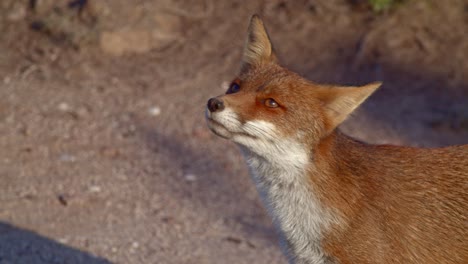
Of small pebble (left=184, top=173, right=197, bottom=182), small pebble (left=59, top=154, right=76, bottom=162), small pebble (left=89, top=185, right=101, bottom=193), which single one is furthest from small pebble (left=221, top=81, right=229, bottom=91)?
small pebble (left=89, top=185, right=101, bottom=193)

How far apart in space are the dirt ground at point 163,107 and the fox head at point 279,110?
2.39m

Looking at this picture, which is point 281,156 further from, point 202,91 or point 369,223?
point 202,91

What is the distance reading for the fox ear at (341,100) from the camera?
4.98 m

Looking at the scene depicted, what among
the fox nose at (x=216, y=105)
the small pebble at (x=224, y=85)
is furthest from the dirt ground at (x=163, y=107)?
the fox nose at (x=216, y=105)

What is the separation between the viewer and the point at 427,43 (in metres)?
10.8

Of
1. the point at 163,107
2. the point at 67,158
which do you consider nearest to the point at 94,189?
the point at 67,158

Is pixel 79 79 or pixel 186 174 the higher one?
pixel 186 174

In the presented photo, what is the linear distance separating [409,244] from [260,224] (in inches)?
116

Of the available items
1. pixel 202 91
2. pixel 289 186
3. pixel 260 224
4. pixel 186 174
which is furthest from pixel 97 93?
pixel 289 186

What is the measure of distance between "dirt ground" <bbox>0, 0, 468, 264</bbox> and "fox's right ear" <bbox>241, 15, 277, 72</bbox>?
2194mm

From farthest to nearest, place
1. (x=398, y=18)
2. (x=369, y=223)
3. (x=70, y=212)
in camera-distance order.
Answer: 1. (x=398, y=18)
2. (x=70, y=212)
3. (x=369, y=223)

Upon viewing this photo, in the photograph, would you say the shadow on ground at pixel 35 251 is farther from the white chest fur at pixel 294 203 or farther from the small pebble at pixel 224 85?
the small pebble at pixel 224 85

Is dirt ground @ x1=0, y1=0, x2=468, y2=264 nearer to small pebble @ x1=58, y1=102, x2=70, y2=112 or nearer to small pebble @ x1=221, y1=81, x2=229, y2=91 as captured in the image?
small pebble @ x1=58, y1=102, x2=70, y2=112

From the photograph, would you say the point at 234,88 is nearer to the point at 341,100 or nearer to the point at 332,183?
the point at 341,100
